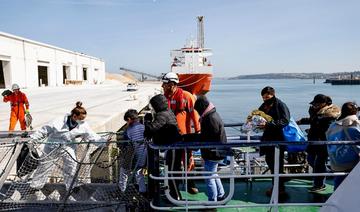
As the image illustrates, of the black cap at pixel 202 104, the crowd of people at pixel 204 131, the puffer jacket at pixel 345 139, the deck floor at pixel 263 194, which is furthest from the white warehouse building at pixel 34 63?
the puffer jacket at pixel 345 139

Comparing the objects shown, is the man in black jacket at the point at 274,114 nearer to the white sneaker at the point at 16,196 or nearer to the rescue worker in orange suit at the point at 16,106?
the white sneaker at the point at 16,196

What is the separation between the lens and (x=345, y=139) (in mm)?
3344

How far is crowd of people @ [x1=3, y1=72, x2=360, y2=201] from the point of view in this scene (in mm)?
3436

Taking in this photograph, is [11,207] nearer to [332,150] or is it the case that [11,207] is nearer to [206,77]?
[332,150]

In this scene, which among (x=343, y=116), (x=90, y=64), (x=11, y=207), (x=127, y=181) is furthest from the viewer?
(x=90, y=64)

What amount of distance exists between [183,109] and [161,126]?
45.9 inches

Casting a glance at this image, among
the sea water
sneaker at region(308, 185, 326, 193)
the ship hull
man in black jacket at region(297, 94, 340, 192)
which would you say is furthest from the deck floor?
the sea water

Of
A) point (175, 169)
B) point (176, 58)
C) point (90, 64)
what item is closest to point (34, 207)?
point (175, 169)

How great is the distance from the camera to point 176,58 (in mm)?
36312

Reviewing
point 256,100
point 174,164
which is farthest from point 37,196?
point 256,100

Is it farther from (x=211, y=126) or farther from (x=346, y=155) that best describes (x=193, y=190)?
(x=346, y=155)

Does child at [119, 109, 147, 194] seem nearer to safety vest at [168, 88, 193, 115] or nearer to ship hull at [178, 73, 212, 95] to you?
safety vest at [168, 88, 193, 115]

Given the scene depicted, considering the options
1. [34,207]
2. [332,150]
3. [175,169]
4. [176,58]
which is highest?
[176,58]

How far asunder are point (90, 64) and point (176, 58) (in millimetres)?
38111
